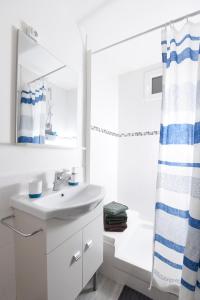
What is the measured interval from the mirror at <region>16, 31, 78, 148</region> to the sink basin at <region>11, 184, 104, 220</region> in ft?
1.16

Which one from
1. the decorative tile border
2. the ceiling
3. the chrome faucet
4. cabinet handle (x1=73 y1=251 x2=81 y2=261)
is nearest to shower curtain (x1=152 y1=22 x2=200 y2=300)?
the ceiling

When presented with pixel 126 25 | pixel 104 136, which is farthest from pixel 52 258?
pixel 126 25

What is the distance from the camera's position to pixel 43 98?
1146 mm

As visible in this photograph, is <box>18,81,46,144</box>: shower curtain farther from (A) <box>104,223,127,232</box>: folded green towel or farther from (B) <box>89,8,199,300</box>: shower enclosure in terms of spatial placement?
(A) <box>104,223,127,232</box>: folded green towel

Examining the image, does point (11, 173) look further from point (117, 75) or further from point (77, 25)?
point (117, 75)

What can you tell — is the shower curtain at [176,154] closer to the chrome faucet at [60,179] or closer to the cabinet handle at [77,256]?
the cabinet handle at [77,256]

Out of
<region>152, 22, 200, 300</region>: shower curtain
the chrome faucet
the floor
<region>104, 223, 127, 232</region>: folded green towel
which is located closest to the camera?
<region>152, 22, 200, 300</region>: shower curtain

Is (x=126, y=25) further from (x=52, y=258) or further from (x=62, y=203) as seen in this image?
(x=52, y=258)

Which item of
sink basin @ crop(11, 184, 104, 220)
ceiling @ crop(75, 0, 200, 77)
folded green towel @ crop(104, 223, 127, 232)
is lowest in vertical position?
folded green towel @ crop(104, 223, 127, 232)

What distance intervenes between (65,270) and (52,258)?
163mm

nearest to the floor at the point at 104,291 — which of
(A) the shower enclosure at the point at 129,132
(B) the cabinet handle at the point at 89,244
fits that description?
(A) the shower enclosure at the point at 129,132

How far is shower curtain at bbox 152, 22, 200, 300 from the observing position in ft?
3.26

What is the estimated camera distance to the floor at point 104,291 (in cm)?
121

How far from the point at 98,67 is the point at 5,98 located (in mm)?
1169
